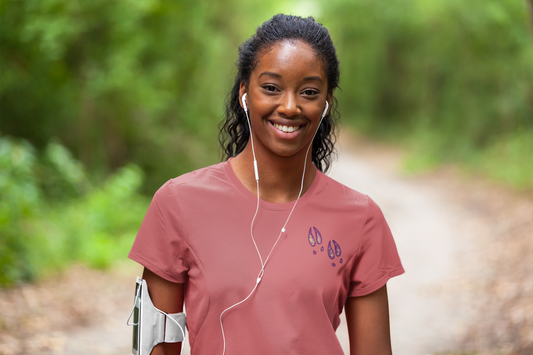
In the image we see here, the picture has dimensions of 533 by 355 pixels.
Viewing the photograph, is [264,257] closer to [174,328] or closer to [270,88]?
[174,328]

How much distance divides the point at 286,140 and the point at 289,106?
4.6 inches

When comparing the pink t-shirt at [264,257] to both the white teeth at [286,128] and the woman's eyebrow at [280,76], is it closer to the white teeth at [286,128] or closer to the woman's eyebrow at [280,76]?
the white teeth at [286,128]

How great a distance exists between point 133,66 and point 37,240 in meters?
4.33

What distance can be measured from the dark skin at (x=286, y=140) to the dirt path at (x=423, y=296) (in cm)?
340

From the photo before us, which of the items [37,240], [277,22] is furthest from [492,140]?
[277,22]

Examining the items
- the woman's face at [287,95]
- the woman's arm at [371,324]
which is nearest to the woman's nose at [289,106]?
the woman's face at [287,95]

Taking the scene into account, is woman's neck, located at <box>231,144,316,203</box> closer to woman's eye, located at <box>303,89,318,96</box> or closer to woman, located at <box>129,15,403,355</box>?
woman, located at <box>129,15,403,355</box>

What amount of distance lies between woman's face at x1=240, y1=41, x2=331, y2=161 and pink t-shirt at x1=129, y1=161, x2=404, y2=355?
0.64ft

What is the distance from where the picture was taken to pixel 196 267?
1581 mm

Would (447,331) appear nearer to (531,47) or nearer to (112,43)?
(112,43)

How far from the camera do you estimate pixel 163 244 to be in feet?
5.24

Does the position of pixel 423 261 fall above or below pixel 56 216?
below

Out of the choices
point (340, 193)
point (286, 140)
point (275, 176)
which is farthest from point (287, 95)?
point (340, 193)

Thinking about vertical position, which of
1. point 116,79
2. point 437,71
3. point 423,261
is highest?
point 437,71
